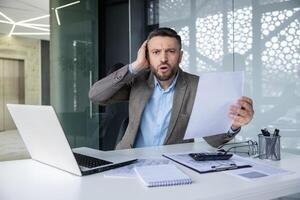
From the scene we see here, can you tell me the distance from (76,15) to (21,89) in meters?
4.07

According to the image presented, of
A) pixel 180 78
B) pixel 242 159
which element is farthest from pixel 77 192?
pixel 180 78

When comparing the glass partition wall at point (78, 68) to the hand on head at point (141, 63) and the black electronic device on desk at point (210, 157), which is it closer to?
the hand on head at point (141, 63)

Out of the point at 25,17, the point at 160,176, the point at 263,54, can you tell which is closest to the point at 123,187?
the point at 160,176

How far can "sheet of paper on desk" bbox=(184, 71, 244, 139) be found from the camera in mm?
1207

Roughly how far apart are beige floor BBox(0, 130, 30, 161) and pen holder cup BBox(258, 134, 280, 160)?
13.7 feet

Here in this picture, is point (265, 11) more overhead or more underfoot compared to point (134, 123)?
more overhead

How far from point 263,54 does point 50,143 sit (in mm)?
2592

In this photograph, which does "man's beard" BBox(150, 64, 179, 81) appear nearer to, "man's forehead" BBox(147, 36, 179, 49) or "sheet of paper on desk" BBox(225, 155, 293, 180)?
"man's forehead" BBox(147, 36, 179, 49)

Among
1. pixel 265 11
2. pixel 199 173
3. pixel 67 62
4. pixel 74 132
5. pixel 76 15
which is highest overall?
pixel 76 15

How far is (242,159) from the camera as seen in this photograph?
3.89 ft

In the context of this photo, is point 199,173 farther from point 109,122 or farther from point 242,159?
point 109,122

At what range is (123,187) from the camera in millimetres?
847

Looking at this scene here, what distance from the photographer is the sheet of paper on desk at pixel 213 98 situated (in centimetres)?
121

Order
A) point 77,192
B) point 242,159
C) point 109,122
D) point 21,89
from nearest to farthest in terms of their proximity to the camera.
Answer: point 77,192 → point 242,159 → point 109,122 → point 21,89
